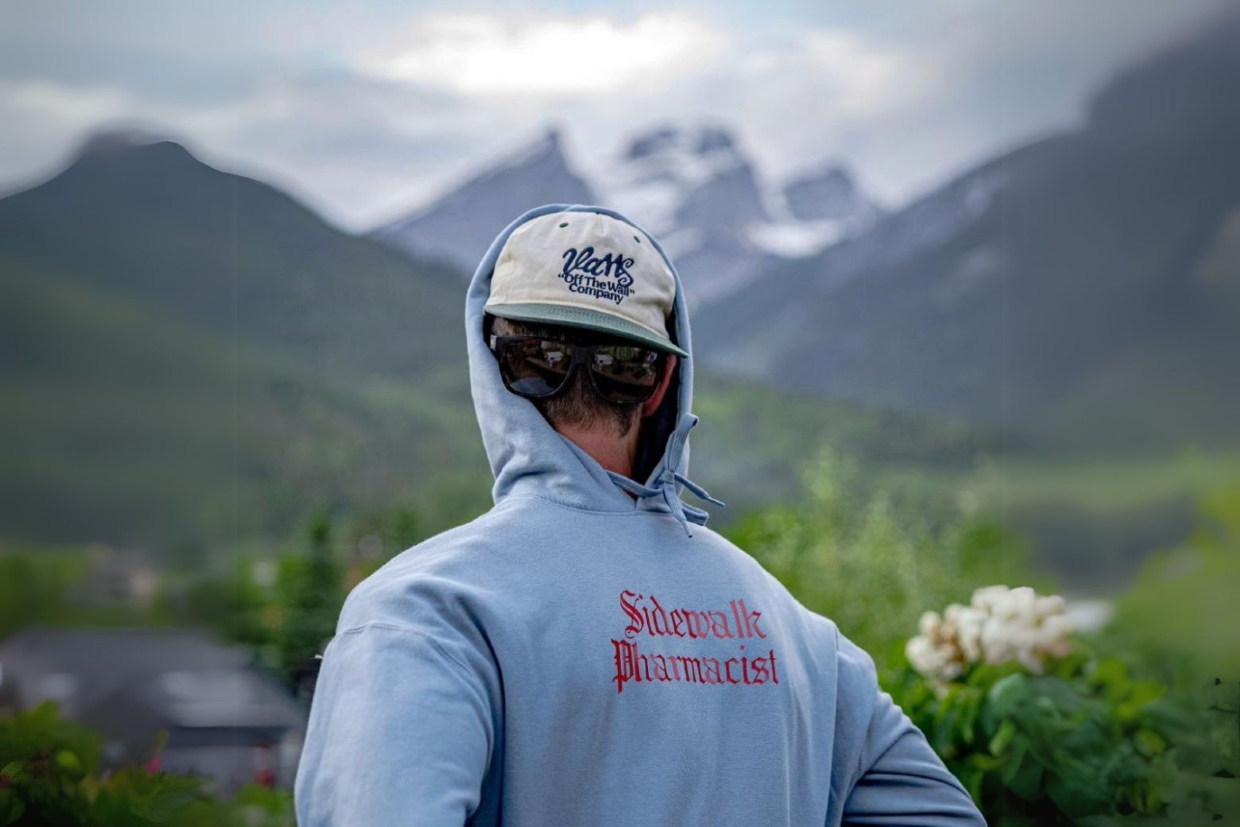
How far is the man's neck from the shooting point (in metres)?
1.20

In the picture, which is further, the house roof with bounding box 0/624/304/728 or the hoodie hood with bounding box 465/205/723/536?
the house roof with bounding box 0/624/304/728

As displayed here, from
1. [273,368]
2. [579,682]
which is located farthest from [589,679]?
[273,368]

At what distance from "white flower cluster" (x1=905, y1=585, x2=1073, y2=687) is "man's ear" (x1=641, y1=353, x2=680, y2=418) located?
112 centimetres

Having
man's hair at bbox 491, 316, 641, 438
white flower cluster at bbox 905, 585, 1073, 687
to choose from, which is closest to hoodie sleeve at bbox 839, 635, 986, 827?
man's hair at bbox 491, 316, 641, 438

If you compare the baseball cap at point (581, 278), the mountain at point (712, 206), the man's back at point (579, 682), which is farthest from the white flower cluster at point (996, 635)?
the mountain at point (712, 206)

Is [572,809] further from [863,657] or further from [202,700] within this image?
[202,700]

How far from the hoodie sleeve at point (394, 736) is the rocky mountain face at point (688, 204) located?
862cm

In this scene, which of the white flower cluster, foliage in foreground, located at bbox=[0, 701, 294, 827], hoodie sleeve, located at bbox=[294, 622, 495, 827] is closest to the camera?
hoodie sleeve, located at bbox=[294, 622, 495, 827]

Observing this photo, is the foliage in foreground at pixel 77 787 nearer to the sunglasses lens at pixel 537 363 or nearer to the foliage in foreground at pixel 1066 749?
the sunglasses lens at pixel 537 363

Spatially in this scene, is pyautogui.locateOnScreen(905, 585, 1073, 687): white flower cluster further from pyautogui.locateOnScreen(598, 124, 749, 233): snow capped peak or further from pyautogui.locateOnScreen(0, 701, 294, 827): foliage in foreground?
pyautogui.locateOnScreen(598, 124, 749, 233): snow capped peak

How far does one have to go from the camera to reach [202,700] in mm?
2596

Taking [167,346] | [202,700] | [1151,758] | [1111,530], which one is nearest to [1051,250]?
[1111,530]

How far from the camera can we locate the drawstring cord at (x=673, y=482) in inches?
47.7

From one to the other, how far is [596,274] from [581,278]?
0.05ft
